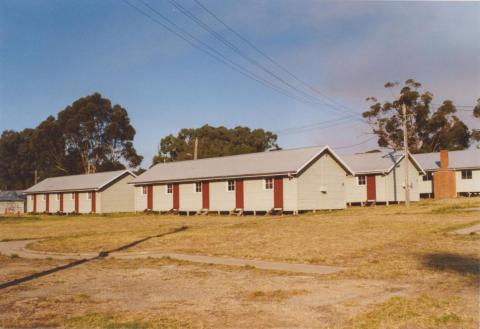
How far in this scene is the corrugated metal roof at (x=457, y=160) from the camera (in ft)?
165

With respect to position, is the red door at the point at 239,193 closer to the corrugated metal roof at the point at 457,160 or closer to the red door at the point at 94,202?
the red door at the point at 94,202

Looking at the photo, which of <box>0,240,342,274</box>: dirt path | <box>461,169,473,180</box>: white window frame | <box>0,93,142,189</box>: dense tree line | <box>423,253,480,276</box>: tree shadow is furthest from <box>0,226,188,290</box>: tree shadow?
<box>0,93,142,189</box>: dense tree line

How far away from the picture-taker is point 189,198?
41.2 metres

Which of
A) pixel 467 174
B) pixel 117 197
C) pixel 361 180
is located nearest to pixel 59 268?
pixel 361 180

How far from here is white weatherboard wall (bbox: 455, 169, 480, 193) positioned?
164 ft

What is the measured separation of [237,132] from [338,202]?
5335 centimetres

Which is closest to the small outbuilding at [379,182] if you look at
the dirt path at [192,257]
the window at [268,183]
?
the window at [268,183]

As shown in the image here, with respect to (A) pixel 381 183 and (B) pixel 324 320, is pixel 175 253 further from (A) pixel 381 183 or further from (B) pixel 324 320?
(A) pixel 381 183

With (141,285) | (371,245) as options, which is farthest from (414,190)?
(141,285)

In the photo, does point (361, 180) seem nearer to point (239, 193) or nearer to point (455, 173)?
point (455, 173)

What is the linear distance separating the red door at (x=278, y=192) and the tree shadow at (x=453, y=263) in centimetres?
2160

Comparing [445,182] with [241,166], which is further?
[445,182]

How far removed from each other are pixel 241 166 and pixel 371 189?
12678mm

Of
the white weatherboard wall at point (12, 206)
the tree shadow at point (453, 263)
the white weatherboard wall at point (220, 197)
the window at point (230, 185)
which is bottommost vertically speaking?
the tree shadow at point (453, 263)
